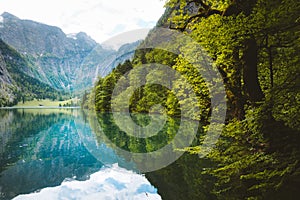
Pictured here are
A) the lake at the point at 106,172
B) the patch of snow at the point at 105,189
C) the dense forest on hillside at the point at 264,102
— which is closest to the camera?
the dense forest on hillside at the point at 264,102

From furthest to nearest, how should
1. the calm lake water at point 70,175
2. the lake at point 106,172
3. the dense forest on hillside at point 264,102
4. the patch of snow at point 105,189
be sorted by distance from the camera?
the calm lake water at point 70,175, the lake at point 106,172, the patch of snow at point 105,189, the dense forest on hillside at point 264,102

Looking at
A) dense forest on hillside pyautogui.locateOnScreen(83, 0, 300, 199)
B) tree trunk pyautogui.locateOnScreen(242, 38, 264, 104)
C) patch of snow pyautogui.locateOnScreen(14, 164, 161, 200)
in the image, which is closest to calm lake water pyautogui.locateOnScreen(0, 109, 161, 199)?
patch of snow pyautogui.locateOnScreen(14, 164, 161, 200)

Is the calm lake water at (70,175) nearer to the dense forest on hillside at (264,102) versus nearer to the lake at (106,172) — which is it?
the lake at (106,172)

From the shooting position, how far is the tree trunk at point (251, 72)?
8469 mm

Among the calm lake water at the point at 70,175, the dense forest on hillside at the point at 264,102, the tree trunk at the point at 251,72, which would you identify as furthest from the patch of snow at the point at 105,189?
the tree trunk at the point at 251,72

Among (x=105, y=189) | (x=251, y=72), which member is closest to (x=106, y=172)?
(x=105, y=189)

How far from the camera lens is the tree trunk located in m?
8.47

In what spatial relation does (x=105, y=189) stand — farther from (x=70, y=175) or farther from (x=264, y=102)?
(x=264, y=102)

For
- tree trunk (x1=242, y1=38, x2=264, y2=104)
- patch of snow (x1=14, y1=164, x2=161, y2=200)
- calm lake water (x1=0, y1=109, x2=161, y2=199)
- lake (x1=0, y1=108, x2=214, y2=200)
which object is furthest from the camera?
calm lake water (x1=0, y1=109, x2=161, y2=199)

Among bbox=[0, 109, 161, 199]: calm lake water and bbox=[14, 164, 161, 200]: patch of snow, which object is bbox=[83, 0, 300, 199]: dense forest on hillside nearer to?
bbox=[14, 164, 161, 200]: patch of snow

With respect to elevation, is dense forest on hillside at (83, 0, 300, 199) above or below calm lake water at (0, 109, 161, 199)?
above

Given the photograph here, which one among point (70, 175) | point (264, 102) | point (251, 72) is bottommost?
point (70, 175)

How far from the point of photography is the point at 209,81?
68.6 feet

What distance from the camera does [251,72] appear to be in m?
8.62
